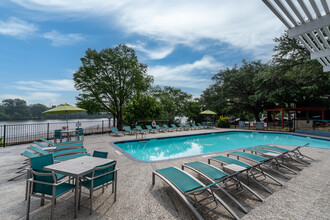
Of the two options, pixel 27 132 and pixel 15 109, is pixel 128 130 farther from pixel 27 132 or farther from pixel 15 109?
pixel 15 109

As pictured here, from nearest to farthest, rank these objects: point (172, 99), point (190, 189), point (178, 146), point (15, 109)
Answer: point (190, 189) → point (178, 146) → point (172, 99) → point (15, 109)

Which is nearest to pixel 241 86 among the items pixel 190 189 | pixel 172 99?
pixel 172 99

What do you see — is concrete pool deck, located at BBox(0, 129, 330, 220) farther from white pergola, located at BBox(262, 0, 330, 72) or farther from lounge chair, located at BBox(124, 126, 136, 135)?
lounge chair, located at BBox(124, 126, 136, 135)

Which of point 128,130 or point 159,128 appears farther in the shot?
point 159,128

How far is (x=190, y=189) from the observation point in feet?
8.31

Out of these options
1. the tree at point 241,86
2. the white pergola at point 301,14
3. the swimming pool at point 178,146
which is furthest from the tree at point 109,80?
the white pergola at point 301,14

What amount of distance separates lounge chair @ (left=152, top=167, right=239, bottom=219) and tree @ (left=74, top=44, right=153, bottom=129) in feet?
41.1

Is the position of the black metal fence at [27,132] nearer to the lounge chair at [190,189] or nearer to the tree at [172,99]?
the lounge chair at [190,189]

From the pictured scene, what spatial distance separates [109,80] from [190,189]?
13535 millimetres

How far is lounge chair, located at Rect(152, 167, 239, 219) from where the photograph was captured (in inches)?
94.2

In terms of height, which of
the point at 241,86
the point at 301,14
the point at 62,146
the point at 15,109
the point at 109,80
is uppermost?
the point at 241,86

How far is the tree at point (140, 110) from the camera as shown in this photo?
14.8 meters

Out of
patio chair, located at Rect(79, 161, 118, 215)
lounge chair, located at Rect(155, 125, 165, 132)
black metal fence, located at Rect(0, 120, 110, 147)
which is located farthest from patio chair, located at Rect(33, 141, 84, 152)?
lounge chair, located at Rect(155, 125, 165, 132)

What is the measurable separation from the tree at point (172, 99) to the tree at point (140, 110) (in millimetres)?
7853
